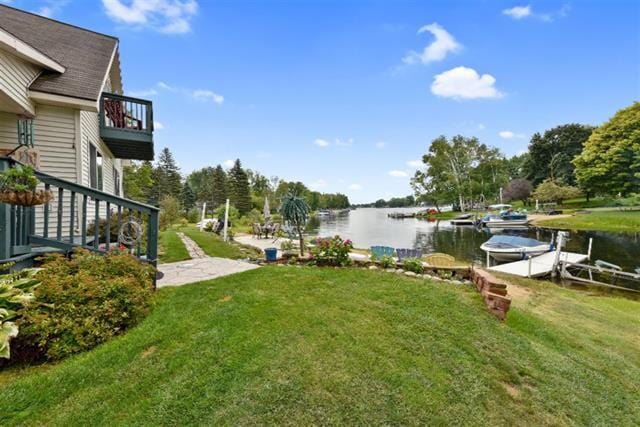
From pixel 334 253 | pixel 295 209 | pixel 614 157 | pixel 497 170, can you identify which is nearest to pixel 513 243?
pixel 334 253

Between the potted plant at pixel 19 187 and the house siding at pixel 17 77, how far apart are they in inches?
92.9

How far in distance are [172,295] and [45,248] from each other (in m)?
1.81

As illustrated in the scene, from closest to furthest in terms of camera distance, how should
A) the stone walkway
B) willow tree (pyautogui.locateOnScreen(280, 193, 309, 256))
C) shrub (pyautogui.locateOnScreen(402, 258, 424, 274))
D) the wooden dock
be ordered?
the stone walkway < shrub (pyautogui.locateOnScreen(402, 258, 424, 274)) < willow tree (pyautogui.locateOnScreen(280, 193, 309, 256)) < the wooden dock

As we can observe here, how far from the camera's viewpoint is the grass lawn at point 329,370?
6.31ft

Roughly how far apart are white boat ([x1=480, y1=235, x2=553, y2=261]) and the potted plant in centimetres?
1449

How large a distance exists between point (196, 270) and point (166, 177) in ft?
142

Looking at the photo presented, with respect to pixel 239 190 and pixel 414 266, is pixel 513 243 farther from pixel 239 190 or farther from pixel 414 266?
pixel 239 190

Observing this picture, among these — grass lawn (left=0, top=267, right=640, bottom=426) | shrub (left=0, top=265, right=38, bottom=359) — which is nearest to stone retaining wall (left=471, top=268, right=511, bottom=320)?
grass lawn (left=0, top=267, right=640, bottom=426)

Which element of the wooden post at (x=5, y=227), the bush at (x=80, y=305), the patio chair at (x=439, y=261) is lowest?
the patio chair at (x=439, y=261)

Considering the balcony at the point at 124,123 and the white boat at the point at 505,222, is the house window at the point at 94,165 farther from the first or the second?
the white boat at the point at 505,222

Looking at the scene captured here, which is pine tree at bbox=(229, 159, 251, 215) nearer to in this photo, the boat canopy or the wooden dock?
the boat canopy

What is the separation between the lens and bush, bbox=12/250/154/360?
238 cm

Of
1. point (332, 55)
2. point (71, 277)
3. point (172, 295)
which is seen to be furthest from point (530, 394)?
point (332, 55)

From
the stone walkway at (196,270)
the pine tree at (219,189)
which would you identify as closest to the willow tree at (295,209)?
the stone walkway at (196,270)
